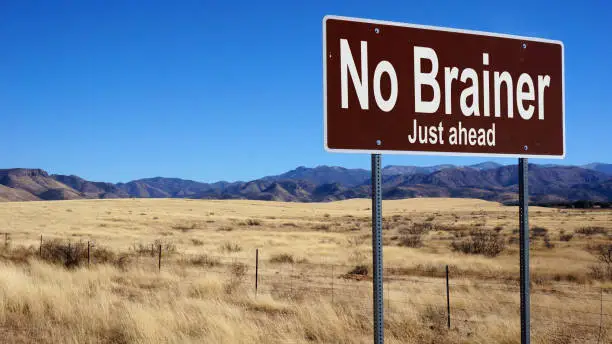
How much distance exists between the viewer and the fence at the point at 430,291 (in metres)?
11.4

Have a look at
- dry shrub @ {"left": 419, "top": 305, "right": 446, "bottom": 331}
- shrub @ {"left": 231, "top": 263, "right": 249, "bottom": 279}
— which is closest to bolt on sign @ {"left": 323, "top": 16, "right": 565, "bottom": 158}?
dry shrub @ {"left": 419, "top": 305, "right": 446, "bottom": 331}

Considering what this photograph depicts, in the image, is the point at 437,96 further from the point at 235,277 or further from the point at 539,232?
the point at 539,232

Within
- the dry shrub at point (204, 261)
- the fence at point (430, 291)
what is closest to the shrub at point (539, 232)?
the fence at point (430, 291)

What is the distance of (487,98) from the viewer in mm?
3986

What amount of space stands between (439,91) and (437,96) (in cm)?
4

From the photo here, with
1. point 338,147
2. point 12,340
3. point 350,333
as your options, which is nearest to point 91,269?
point 12,340

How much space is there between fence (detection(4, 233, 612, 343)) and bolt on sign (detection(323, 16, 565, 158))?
276 inches

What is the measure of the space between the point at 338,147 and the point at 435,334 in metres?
7.55

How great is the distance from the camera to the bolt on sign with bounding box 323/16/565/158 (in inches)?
138

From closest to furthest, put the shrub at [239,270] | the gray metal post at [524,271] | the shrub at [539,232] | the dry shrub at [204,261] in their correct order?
the gray metal post at [524,271] → the shrub at [239,270] → the dry shrub at [204,261] → the shrub at [539,232]

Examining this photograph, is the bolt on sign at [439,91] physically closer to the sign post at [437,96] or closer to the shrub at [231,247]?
the sign post at [437,96]

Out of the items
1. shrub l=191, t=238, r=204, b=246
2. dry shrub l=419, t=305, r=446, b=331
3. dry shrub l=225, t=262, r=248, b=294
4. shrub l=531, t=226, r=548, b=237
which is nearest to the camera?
dry shrub l=419, t=305, r=446, b=331

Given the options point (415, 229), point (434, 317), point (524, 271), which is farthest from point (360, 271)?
point (415, 229)

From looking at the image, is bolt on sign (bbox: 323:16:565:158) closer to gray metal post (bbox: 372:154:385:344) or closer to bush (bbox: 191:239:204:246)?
gray metal post (bbox: 372:154:385:344)
